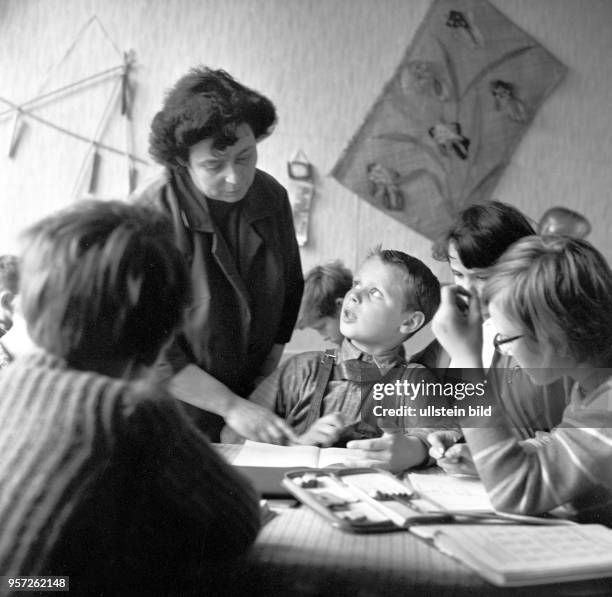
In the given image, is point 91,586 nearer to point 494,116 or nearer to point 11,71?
point 11,71

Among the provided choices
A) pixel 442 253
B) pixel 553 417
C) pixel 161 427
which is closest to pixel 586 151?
pixel 442 253

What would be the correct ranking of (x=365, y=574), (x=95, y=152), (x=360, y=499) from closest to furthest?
1. (x=365, y=574)
2. (x=360, y=499)
3. (x=95, y=152)

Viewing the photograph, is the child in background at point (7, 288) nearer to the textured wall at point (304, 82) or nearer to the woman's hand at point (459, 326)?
the textured wall at point (304, 82)

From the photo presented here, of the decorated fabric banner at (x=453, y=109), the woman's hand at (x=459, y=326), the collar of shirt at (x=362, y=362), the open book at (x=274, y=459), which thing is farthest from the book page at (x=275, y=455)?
the decorated fabric banner at (x=453, y=109)

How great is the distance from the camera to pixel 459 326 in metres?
0.77

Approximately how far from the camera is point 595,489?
702 mm

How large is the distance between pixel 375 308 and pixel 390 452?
0.62 feet

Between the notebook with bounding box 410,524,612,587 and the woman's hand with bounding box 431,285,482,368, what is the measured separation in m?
0.21

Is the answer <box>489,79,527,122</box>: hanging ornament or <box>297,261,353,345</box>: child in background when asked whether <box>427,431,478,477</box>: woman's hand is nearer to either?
<box>297,261,353,345</box>: child in background

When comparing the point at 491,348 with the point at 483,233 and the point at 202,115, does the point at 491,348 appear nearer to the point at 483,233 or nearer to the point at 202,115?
the point at 483,233

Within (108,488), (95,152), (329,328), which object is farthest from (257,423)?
(95,152)

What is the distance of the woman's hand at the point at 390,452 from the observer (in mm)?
816

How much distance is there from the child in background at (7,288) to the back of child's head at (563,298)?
1.75ft

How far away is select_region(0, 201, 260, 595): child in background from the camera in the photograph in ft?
1.93
